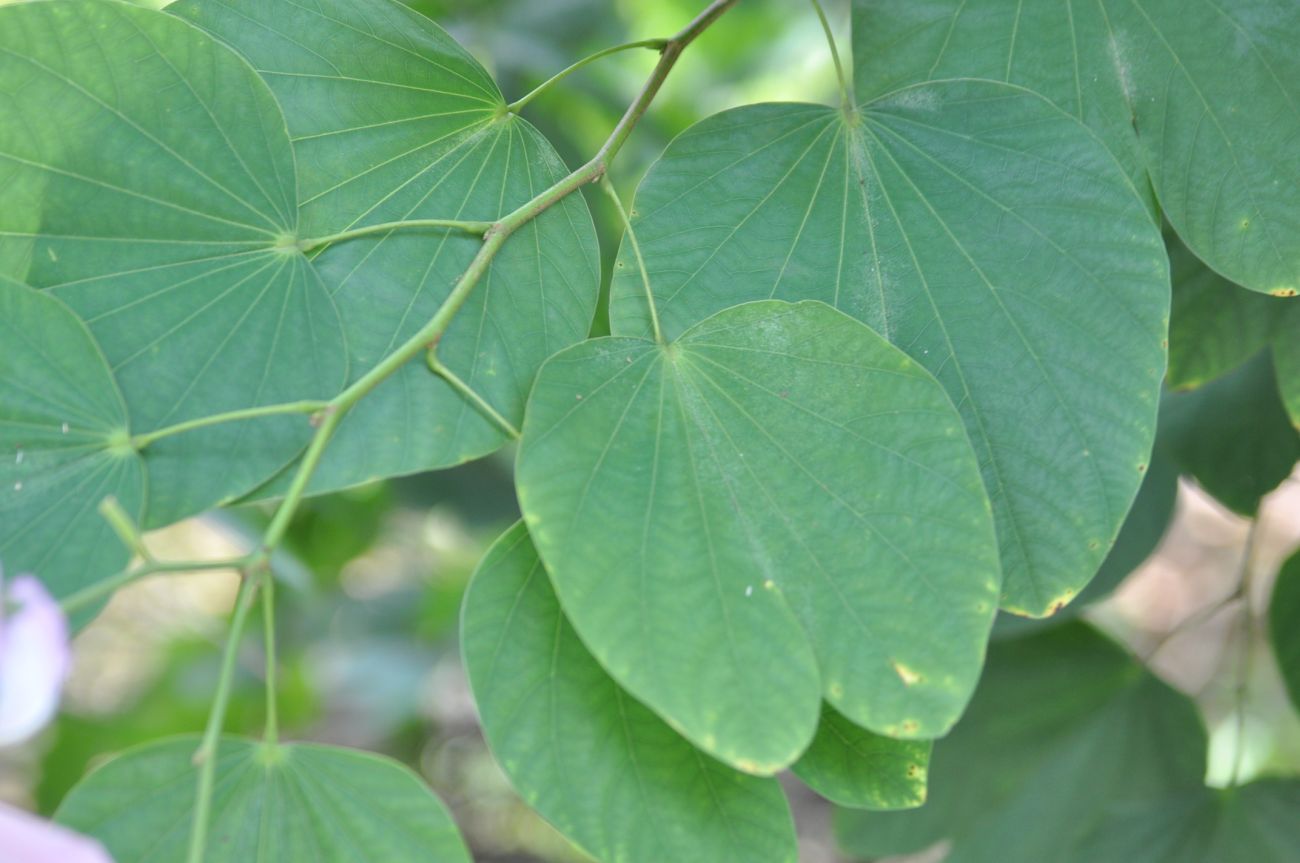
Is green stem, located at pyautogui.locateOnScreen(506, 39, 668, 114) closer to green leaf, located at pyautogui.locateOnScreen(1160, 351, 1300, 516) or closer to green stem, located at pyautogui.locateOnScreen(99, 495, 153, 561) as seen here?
green stem, located at pyautogui.locateOnScreen(99, 495, 153, 561)

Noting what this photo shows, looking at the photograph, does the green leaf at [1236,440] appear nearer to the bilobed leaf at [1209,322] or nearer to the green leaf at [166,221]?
the bilobed leaf at [1209,322]

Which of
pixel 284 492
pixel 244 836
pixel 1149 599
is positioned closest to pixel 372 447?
pixel 284 492

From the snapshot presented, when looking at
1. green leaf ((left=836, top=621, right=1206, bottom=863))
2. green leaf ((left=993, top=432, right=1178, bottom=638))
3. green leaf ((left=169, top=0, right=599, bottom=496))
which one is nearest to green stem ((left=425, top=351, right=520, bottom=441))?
green leaf ((left=169, top=0, right=599, bottom=496))


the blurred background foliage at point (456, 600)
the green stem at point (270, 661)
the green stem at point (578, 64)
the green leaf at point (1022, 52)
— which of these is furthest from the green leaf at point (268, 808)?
the blurred background foliage at point (456, 600)

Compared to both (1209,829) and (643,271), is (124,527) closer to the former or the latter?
(643,271)

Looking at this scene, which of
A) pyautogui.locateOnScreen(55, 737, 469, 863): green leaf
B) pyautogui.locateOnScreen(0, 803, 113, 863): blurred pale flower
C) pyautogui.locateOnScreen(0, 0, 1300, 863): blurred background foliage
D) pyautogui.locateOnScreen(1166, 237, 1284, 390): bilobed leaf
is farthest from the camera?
pyautogui.locateOnScreen(0, 0, 1300, 863): blurred background foliage
